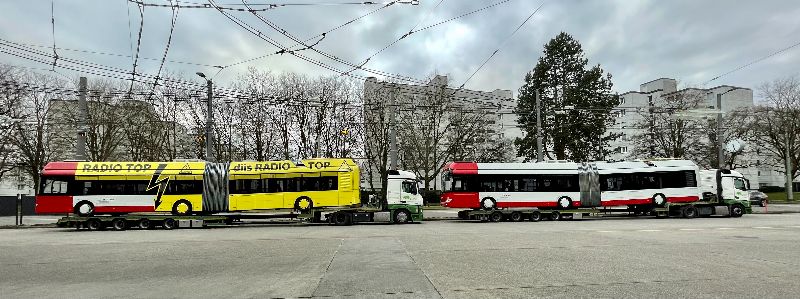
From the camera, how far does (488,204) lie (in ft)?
83.5

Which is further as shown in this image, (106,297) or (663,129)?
(663,129)

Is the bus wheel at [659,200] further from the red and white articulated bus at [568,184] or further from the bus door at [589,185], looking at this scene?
the bus door at [589,185]

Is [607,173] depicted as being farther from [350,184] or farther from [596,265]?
[596,265]

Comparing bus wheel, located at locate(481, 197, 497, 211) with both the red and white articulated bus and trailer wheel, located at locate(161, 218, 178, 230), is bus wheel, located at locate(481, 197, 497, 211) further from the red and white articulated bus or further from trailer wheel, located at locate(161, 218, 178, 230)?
trailer wheel, located at locate(161, 218, 178, 230)

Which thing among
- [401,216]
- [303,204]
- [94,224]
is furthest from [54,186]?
[401,216]

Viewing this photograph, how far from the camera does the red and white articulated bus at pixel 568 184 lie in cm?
2556

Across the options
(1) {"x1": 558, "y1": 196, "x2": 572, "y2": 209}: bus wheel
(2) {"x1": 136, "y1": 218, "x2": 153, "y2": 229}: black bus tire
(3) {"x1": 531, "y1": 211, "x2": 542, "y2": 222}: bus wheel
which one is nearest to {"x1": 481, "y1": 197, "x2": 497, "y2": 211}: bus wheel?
(3) {"x1": 531, "y1": 211, "x2": 542, "y2": 222}: bus wheel

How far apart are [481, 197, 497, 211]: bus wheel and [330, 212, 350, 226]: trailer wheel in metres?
6.87

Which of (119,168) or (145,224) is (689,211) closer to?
(145,224)

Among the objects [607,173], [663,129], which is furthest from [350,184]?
[663,129]

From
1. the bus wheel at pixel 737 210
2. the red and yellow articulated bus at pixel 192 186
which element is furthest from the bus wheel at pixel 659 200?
the red and yellow articulated bus at pixel 192 186

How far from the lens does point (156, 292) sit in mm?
7500

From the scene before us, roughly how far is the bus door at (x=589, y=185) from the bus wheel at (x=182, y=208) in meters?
19.4

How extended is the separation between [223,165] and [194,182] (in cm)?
150
